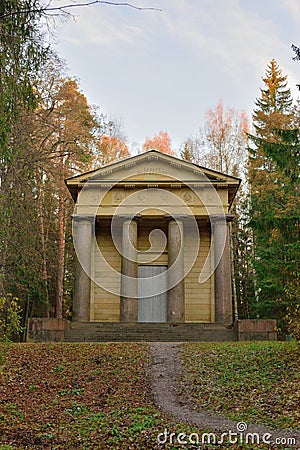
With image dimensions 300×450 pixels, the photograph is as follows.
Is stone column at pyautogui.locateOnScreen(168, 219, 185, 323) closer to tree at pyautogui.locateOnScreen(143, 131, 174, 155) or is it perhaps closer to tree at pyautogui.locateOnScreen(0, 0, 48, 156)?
tree at pyautogui.locateOnScreen(0, 0, 48, 156)

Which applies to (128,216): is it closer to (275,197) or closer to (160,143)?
(275,197)

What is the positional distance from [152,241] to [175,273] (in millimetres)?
2538

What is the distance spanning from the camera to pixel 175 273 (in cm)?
1995

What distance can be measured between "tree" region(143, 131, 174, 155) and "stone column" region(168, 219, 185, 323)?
64.7 feet

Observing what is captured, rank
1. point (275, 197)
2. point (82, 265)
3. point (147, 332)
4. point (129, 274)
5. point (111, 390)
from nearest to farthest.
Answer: point (111, 390) < point (147, 332) < point (129, 274) < point (82, 265) < point (275, 197)

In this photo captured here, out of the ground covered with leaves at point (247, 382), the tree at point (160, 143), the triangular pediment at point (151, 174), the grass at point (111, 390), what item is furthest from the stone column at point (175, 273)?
the tree at point (160, 143)

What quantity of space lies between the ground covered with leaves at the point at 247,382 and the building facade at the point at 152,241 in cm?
665

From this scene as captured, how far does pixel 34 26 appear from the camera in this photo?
7.66 metres

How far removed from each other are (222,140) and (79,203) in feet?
52.7

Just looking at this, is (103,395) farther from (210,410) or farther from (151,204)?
(151,204)

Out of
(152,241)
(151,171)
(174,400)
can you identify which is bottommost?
(174,400)

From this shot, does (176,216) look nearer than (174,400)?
No

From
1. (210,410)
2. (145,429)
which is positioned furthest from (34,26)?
(210,410)

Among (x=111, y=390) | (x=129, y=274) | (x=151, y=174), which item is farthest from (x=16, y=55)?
(x=151, y=174)
